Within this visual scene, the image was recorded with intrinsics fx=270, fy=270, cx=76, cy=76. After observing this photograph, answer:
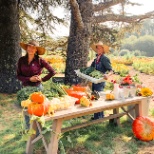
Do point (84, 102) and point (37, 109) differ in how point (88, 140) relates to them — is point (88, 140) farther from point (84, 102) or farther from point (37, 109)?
point (37, 109)

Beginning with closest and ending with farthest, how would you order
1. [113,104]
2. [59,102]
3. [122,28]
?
1. [59,102]
2. [113,104]
3. [122,28]

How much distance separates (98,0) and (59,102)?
23.4 feet

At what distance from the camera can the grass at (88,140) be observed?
15.3 feet

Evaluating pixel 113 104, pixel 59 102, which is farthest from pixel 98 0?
pixel 59 102

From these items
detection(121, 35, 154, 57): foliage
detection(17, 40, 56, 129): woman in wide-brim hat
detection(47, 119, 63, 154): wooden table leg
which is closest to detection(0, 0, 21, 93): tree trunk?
detection(17, 40, 56, 129): woman in wide-brim hat

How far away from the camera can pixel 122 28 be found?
37.6ft

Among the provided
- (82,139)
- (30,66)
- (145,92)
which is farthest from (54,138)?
(145,92)

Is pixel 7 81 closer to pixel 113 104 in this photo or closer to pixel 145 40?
pixel 113 104

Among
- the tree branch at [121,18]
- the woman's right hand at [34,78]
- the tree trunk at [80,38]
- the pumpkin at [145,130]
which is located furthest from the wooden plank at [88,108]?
the tree branch at [121,18]

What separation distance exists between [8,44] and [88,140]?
5003 millimetres

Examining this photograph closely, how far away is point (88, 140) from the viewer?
16.7 feet

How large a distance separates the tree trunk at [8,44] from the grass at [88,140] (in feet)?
9.42

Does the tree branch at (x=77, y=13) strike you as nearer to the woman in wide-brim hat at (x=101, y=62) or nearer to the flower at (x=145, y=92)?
the woman in wide-brim hat at (x=101, y=62)

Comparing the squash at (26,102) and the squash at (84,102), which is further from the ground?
the squash at (26,102)
